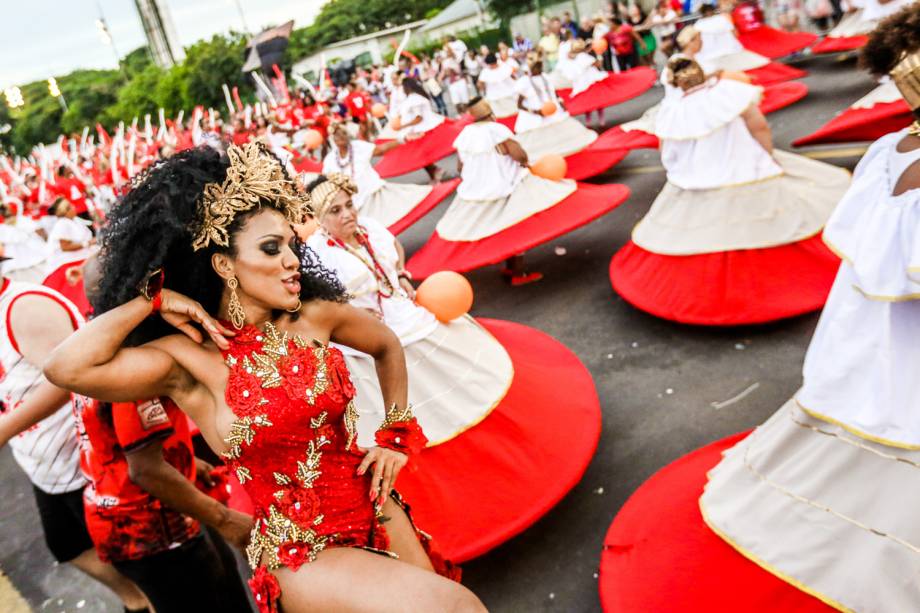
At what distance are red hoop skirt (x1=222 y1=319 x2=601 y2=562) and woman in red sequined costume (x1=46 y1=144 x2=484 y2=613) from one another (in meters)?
1.31

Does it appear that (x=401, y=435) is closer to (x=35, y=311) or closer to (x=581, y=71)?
(x=35, y=311)

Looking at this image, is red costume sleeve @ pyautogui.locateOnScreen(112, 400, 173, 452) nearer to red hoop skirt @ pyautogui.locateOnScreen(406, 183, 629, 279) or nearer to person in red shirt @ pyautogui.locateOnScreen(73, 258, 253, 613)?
person in red shirt @ pyautogui.locateOnScreen(73, 258, 253, 613)

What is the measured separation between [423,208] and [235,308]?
22.0 ft

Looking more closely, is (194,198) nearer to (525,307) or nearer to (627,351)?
(627,351)

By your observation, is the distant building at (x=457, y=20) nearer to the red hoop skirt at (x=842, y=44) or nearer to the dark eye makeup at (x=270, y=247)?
the red hoop skirt at (x=842, y=44)

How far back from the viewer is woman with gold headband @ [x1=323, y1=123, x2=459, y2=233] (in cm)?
853

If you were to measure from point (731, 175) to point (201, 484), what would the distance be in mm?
4584

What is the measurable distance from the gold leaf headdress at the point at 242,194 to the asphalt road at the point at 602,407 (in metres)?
2.42

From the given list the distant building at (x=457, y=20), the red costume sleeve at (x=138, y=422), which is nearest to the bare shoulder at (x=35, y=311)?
the red costume sleeve at (x=138, y=422)

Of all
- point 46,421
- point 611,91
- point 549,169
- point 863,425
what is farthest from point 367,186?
point 863,425

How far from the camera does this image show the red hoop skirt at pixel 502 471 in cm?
346

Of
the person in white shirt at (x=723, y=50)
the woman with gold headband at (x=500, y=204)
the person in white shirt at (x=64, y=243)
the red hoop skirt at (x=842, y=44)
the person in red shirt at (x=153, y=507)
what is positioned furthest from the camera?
the person in white shirt at (x=723, y=50)

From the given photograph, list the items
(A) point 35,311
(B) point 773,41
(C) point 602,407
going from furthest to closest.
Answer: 1. (B) point 773,41
2. (C) point 602,407
3. (A) point 35,311

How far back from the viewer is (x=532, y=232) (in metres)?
6.70
